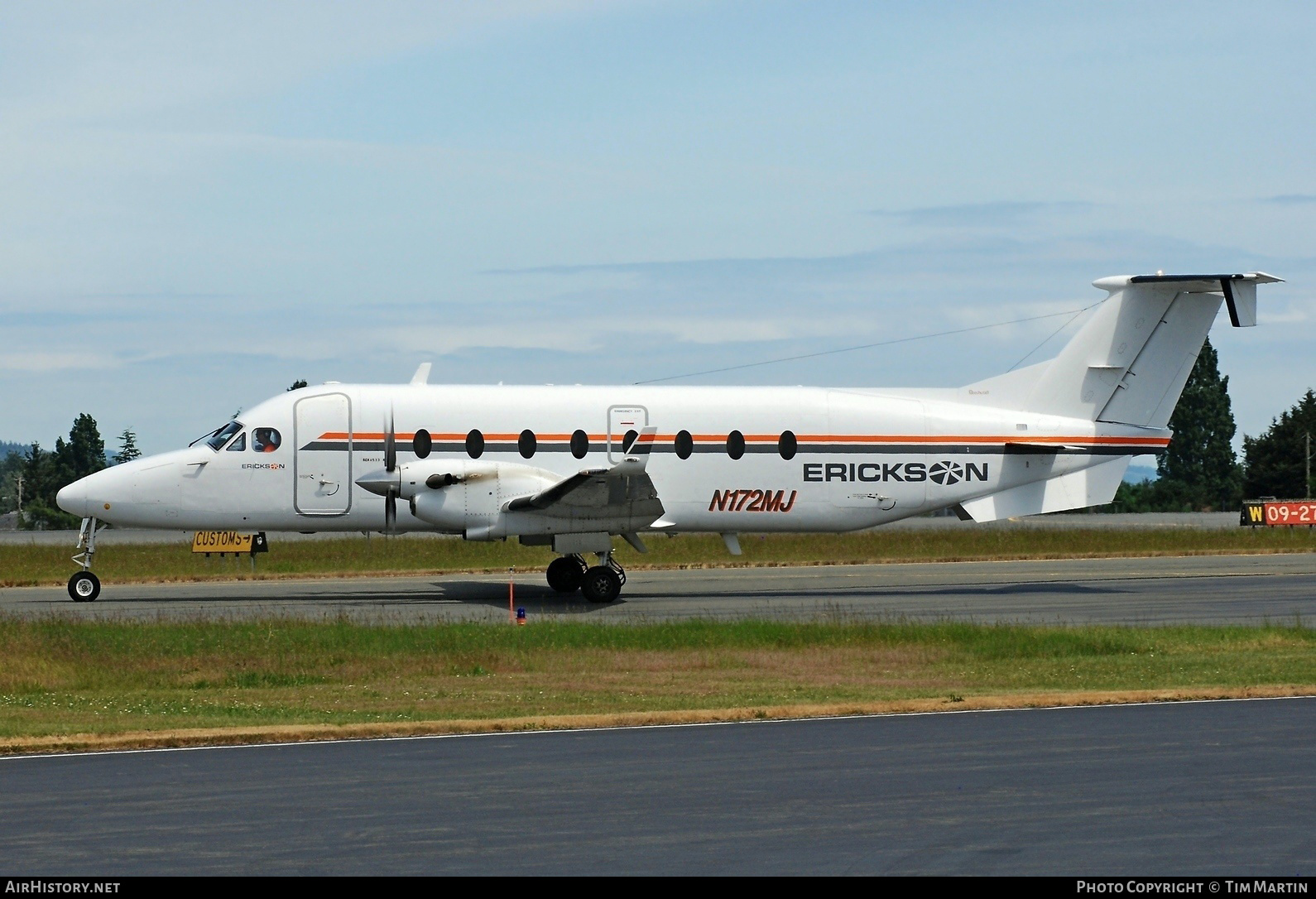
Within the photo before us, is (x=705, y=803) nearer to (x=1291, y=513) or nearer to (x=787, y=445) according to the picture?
(x=787, y=445)

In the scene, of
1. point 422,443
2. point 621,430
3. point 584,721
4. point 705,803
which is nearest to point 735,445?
point 621,430

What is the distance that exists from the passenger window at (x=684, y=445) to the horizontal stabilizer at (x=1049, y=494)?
→ 5932 mm

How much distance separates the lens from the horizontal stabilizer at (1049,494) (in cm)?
2931

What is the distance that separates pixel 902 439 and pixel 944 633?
8268 mm

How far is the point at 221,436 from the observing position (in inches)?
1089

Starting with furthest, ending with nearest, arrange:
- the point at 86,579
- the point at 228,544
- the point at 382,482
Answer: the point at 228,544, the point at 86,579, the point at 382,482

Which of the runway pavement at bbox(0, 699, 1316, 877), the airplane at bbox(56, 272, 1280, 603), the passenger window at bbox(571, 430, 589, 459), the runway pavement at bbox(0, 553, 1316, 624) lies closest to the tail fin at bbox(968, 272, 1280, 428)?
the airplane at bbox(56, 272, 1280, 603)

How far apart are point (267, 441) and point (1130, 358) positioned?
17.6m

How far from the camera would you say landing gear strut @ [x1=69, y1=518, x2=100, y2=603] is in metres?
27.0

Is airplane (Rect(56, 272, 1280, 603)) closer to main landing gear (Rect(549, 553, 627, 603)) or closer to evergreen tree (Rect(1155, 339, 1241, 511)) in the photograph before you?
main landing gear (Rect(549, 553, 627, 603))

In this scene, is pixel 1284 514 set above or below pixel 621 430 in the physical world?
below

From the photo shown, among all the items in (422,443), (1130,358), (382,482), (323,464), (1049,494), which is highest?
(1130,358)

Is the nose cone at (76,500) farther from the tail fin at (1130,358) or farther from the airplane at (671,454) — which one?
the tail fin at (1130,358)

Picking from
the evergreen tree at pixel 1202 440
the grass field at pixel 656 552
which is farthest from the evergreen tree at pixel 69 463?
the evergreen tree at pixel 1202 440
